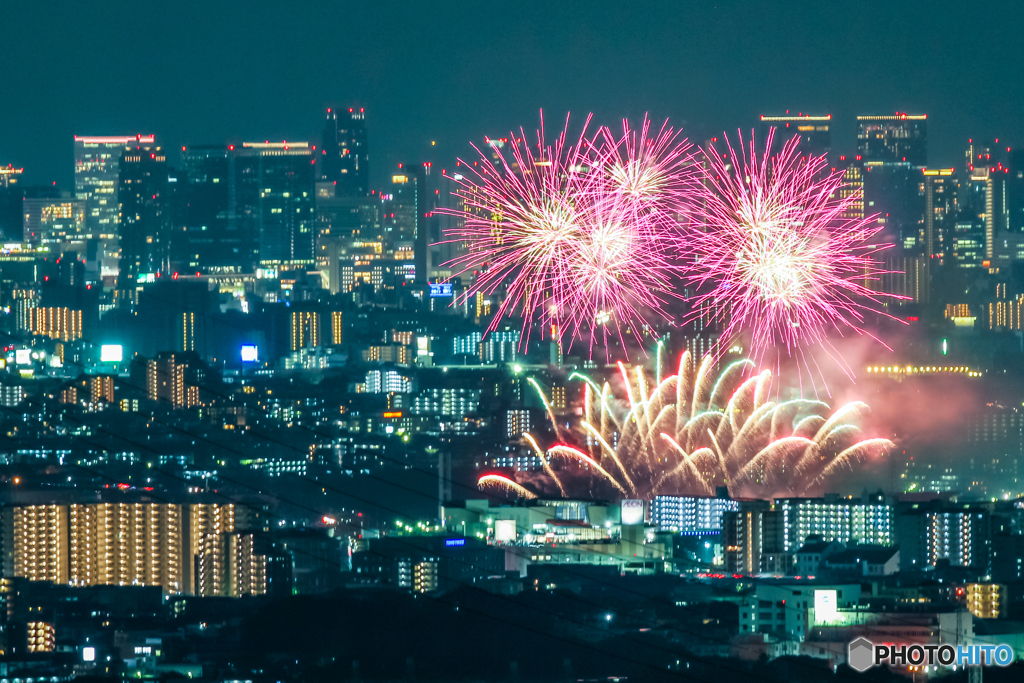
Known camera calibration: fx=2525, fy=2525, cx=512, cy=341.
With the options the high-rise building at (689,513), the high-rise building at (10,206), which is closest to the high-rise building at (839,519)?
the high-rise building at (689,513)

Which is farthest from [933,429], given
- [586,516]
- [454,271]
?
[454,271]

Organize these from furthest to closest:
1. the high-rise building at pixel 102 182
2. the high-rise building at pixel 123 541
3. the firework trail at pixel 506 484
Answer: the high-rise building at pixel 102 182 < the firework trail at pixel 506 484 < the high-rise building at pixel 123 541

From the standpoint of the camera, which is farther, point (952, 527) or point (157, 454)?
point (157, 454)

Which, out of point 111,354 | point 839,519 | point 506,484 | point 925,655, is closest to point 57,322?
point 111,354

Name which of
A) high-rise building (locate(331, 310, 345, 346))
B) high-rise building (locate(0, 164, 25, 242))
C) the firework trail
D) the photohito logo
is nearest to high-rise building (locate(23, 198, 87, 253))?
high-rise building (locate(0, 164, 25, 242))

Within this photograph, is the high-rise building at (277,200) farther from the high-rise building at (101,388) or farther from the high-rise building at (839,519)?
the high-rise building at (839,519)

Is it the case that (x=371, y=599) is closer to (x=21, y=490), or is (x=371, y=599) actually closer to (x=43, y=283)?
(x=21, y=490)
